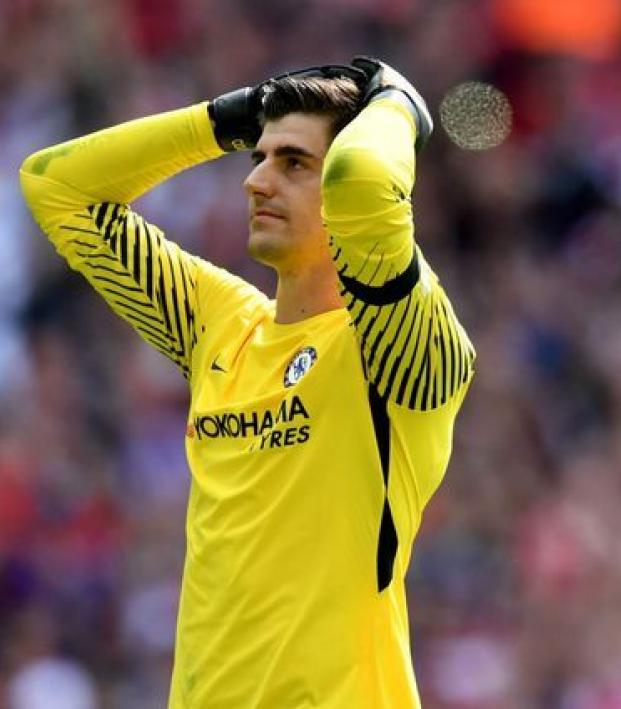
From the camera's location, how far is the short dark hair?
4.32 m

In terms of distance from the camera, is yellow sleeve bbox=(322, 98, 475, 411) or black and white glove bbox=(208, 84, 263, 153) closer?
yellow sleeve bbox=(322, 98, 475, 411)

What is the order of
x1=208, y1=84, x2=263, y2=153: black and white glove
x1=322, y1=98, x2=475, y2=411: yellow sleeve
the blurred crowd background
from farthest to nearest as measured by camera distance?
the blurred crowd background < x1=208, y1=84, x2=263, y2=153: black and white glove < x1=322, y1=98, x2=475, y2=411: yellow sleeve

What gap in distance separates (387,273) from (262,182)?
60cm

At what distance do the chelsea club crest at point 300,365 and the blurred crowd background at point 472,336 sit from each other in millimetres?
4234

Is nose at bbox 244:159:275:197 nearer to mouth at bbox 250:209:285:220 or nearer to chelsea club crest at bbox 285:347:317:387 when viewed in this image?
mouth at bbox 250:209:285:220

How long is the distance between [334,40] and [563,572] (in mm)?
3082

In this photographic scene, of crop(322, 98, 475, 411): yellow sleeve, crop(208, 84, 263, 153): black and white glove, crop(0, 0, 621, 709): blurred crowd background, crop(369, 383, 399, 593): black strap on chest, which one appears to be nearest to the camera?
crop(322, 98, 475, 411): yellow sleeve

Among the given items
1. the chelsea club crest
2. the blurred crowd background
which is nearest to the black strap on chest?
the chelsea club crest

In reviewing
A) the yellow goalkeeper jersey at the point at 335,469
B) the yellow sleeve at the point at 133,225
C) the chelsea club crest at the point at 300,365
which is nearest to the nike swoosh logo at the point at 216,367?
the yellow goalkeeper jersey at the point at 335,469

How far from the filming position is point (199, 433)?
4316mm

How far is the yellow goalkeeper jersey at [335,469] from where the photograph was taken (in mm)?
3795

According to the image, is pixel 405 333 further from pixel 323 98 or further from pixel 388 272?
pixel 323 98

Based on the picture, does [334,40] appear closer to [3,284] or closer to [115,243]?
[3,284]

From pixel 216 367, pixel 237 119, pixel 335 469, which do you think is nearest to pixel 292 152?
pixel 237 119
